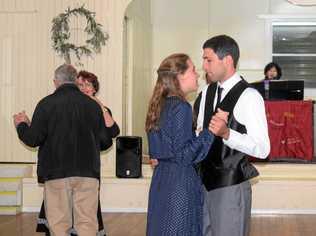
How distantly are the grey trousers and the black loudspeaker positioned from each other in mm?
5191

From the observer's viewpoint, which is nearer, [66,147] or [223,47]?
[223,47]

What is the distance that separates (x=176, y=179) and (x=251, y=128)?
1.46ft

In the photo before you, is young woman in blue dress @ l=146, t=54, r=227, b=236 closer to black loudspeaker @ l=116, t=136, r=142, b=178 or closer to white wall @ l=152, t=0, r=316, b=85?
black loudspeaker @ l=116, t=136, r=142, b=178

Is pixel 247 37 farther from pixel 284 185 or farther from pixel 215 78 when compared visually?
pixel 215 78

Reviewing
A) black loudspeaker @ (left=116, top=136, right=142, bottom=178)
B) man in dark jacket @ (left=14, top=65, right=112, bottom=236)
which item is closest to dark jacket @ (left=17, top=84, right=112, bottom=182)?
man in dark jacket @ (left=14, top=65, right=112, bottom=236)

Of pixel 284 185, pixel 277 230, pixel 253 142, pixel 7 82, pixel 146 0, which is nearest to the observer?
pixel 253 142

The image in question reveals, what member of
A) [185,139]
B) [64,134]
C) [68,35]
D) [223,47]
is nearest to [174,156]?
[185,139]

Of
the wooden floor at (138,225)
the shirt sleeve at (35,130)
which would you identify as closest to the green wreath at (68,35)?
the wooden floor at (138,225)

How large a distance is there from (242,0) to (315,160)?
137 inches

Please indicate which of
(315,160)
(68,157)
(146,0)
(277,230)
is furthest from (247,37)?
(68,157)

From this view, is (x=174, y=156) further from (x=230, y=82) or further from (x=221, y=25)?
(x=221, y=25)

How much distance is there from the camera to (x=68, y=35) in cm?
888

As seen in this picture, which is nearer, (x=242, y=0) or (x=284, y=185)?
(x=284, y=185)

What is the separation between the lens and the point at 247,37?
1163 centimetres
